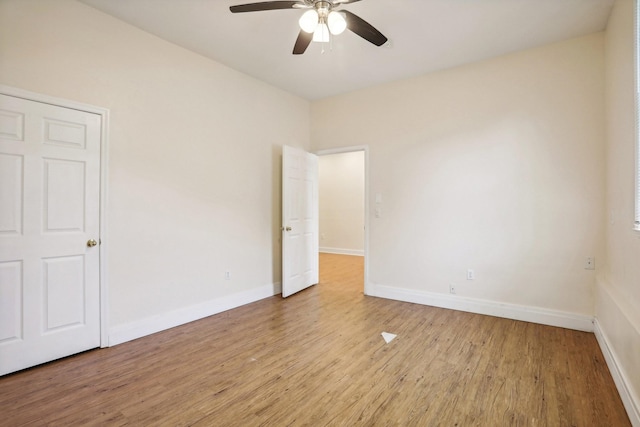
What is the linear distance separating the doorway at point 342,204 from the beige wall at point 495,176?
3.59 metres

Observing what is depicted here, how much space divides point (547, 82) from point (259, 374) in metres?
3.96

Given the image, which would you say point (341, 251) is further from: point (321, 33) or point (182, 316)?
point (321, 33)

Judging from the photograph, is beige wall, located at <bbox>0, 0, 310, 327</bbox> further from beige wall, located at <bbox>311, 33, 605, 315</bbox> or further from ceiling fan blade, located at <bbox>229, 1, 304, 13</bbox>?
beige wall, located at <bbox>311, 33, 605, 315</bbox>

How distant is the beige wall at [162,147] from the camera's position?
2445 millimetres

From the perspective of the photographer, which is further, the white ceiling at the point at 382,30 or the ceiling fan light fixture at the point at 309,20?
the white ceiling at the point at 382,30

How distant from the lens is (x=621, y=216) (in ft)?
7.78

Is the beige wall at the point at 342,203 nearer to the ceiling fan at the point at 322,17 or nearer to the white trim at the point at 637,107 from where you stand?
the ceiling fan at the point at 322,17

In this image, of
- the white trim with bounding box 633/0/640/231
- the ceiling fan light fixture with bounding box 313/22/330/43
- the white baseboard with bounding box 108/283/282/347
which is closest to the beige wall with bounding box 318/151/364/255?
the white baseboard with bounding box 108/283/282/347

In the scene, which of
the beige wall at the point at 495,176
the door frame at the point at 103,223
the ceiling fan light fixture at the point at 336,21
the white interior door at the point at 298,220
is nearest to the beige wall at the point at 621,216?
the beige wall at the point at 495,176

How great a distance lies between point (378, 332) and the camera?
3039 mm

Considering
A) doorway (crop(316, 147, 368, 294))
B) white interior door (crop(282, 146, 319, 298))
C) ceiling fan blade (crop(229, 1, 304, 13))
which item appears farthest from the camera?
doorway (crop(316, 147, 368, 294))

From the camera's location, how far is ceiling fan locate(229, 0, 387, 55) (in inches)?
81.8

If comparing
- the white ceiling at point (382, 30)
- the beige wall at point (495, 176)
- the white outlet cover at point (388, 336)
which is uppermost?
the white ceiling at point (382, 30)

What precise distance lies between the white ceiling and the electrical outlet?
223 cm
